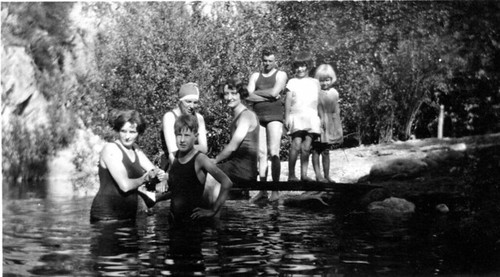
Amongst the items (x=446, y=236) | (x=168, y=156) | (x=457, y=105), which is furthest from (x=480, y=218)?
(x=168, y=156)

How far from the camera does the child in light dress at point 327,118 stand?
616 cm

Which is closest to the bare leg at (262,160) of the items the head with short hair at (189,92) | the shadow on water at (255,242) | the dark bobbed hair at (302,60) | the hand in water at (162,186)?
the shadow on water at (255,242)

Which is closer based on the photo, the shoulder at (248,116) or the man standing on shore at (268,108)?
the shoulder at (248,116)

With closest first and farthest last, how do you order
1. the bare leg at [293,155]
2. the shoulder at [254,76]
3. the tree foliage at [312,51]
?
the tree foliage at [312,51]
the shoulder at [254,76]
the bare leg at [293,155]

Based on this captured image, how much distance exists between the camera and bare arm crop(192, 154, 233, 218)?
16.1ft

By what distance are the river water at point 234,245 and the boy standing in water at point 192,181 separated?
13 centimetres

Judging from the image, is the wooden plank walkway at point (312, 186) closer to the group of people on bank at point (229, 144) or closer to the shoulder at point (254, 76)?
the group of people on bank at point (229, 144)

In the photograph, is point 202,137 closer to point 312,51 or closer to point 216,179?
point 216,179

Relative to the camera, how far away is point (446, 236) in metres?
5.35

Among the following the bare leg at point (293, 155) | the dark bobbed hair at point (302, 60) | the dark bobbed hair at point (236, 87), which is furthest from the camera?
the bare leg at point (293, 155)

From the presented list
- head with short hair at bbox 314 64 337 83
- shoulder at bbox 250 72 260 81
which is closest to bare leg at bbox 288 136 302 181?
head with short hair at bbox 314 64 337 83

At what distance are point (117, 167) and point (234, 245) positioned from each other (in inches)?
33.2

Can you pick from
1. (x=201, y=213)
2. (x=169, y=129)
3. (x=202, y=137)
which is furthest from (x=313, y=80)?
(x=201, y=213)

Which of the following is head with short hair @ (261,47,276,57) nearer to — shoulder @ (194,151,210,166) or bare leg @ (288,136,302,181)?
bare leg @ (288,136,302,181)
